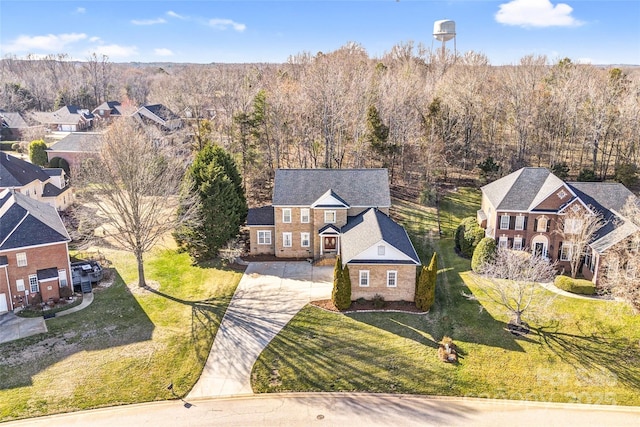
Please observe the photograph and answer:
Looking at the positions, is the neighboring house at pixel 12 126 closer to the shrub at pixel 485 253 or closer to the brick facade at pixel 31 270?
the brick facade at pixel 31 270

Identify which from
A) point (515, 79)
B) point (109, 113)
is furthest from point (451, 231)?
point (109, 113)

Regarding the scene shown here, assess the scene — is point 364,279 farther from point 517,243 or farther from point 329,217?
point 517,243

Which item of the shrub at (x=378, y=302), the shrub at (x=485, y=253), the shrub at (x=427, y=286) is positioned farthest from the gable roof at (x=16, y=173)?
the shrub at (x=485, y=253)

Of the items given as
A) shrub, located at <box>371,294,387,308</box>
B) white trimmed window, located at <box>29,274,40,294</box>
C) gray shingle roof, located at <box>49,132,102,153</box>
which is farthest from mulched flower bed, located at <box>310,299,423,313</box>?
gray shingle roof, located at <box>49,132,102,153</box>

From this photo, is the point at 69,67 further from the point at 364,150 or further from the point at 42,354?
the point at 42,354

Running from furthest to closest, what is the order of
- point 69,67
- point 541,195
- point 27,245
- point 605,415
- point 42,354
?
1. point 69,67
2. point 541,195
3. point 27,245
4. point 42,354
5. point 605,415

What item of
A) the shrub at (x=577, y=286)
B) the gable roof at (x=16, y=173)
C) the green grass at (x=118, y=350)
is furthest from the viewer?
the gable roof at (x=16, y=173)

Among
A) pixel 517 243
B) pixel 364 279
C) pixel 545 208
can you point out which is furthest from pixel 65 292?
pixel 545 208
